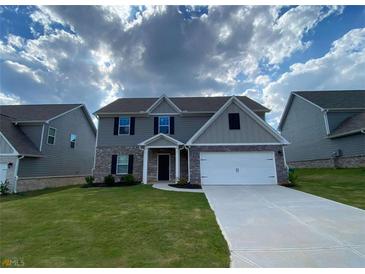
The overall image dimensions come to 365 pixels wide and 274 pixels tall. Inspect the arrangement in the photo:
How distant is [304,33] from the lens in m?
9.68

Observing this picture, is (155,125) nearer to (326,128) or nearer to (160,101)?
(160,101)

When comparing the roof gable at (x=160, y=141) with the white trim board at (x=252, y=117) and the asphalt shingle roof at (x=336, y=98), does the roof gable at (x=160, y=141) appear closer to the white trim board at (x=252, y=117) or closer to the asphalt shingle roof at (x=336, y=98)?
the white trim board at (x=252, y=117)

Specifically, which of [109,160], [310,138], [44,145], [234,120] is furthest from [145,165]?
[310,138]

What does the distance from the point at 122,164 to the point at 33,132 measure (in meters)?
7.70

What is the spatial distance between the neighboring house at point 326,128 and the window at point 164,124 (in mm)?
14374

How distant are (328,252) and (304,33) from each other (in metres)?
10.3

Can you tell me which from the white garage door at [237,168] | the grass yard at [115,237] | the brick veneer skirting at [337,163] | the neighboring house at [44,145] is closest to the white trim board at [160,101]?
the white garage door at [237,168]

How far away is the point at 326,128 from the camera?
685 inches

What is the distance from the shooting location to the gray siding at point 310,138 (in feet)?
50.6

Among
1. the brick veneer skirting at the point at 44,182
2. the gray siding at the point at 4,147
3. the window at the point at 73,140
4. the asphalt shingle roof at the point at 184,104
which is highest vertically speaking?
the asphalt shingle roof at the point at 184,104

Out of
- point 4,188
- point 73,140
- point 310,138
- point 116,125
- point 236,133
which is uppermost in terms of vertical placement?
point 116,125
